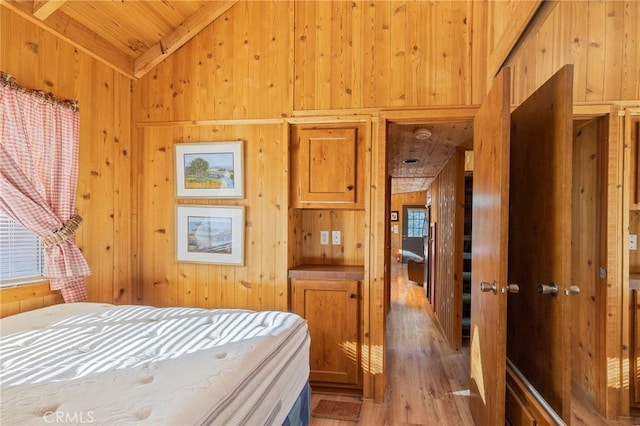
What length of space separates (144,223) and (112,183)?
44cm

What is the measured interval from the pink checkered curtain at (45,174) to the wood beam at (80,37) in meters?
0.43

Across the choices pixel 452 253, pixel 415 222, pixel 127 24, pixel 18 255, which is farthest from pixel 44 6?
pixel 415 222

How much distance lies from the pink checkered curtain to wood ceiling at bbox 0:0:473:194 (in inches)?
19.3

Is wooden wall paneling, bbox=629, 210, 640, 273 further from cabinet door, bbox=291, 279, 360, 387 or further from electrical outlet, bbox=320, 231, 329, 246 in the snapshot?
electrical outlet, bbox=320, 231, 329, 246

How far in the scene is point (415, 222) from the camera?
11016 mm

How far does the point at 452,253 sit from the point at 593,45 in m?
3.05

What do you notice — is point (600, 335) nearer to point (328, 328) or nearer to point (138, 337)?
point (138, 337)

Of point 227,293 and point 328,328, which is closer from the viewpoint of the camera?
point 328,328

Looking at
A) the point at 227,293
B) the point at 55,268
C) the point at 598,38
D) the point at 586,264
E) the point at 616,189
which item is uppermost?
the point at 598,38

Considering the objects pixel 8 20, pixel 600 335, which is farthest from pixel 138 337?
pixel 8 20

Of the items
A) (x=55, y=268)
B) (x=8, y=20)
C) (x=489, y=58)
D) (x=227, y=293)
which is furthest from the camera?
(x=227, y=293)

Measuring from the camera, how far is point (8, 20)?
6.23 ft

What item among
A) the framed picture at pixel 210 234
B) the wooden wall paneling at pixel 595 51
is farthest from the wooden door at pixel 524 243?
the framed picture at pixel 210 234

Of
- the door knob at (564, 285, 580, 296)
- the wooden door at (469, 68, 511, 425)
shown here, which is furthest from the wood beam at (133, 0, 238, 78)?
the door knob at (564, 285, 580, 296)
